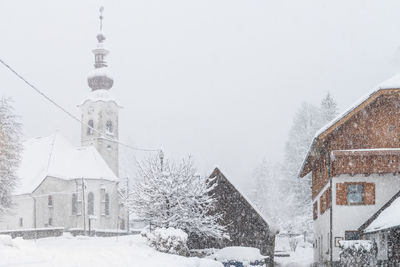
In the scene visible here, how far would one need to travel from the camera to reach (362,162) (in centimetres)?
3041

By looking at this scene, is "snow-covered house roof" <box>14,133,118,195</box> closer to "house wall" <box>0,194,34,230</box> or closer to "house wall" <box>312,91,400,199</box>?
"house wall" <box>0,194,34,230</box>

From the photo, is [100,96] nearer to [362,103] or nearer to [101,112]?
[101,112]

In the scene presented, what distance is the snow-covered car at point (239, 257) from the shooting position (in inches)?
1023

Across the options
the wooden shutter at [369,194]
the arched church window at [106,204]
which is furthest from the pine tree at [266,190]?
the wooden shutter at [369,194]

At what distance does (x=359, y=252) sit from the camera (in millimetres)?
26969

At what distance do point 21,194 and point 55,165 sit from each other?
431 centimetres

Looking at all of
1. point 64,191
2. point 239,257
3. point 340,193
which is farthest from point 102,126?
point 239,257

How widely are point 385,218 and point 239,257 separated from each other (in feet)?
21.3

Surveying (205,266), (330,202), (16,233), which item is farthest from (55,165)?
(205,266)

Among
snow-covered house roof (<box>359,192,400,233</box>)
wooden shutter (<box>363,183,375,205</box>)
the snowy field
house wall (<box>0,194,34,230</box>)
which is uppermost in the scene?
wooden shutter (<box>363,183,375,205</box>)

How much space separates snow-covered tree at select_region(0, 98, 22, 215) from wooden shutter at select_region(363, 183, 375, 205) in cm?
2336

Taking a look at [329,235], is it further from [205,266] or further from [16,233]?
[16,233]

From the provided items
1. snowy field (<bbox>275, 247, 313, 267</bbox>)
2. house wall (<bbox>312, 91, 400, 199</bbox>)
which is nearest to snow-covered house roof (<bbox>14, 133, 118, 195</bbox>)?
snowy field (<bbox>275, 247, 313, 267</bbox>)

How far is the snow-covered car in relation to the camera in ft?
85.3
